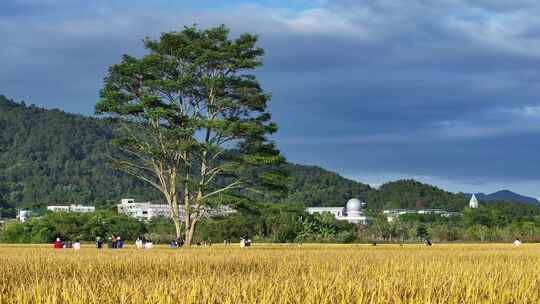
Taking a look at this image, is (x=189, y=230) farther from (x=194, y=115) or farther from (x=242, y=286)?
(x=242, y=286)

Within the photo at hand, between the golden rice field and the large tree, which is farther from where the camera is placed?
the large tree

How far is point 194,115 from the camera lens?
51.6 meters

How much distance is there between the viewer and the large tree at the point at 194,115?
164 feet

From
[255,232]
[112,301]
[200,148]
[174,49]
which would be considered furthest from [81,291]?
[255,232]

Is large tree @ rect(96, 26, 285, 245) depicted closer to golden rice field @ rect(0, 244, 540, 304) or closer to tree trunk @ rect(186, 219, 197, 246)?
tree trunk @ rect(186, 219, 197, 246)

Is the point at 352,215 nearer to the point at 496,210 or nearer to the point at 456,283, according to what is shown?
the point at 496,210

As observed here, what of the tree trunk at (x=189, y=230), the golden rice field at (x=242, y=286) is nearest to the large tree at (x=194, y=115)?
the tree trunk at (x=189, y=230)

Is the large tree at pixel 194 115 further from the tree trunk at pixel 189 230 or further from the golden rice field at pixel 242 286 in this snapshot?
the golden rice field at pixel 242 286

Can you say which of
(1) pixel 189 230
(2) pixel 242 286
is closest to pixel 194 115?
(1) pixel 189 230

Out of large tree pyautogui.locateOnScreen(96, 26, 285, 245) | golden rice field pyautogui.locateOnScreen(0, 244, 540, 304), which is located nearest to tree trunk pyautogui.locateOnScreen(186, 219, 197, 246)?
large tree pyautogui.locateOnScreen(96, 26, 285, 245)

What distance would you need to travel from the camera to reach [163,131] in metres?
50.3

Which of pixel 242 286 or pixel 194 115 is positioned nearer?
pixel 242 286

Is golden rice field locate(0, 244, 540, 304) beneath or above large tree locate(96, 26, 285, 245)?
beneath

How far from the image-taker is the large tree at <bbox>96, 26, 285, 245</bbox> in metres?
50.1
